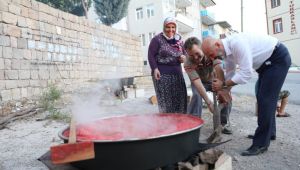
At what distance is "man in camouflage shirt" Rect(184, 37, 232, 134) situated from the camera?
3.51 metres

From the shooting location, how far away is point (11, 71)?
7.39 metres

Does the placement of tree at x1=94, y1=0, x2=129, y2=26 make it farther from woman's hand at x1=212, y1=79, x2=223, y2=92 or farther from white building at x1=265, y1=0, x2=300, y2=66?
woman's hand at x1=212, y1=79, x2=223, y2=92

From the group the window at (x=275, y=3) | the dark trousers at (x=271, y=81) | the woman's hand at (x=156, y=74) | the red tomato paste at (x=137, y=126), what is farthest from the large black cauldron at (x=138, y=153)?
the window at (x=275, y=3)

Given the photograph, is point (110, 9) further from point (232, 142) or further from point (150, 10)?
point (232, 142)

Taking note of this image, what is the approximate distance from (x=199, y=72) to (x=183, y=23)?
2550cm

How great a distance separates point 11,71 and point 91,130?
17.4ft

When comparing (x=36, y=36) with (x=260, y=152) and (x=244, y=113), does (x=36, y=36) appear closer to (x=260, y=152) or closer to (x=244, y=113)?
(x=244, y=113)

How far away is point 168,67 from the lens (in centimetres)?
407

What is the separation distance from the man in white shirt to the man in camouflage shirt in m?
0.30

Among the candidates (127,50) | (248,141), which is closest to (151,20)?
(127,50)

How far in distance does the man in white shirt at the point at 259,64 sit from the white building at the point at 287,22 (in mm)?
28678

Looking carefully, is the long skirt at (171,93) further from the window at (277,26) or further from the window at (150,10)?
the window at (277,26)

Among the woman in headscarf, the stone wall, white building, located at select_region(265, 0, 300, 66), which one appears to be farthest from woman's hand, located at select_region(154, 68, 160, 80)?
white building, located at select_region(265, 0, 300, 66)

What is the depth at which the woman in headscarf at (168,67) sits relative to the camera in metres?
4.04
